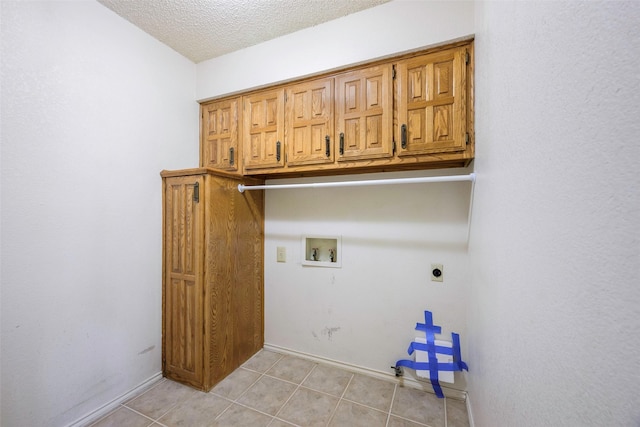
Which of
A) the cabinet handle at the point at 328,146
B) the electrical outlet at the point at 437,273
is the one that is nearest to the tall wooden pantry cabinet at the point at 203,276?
the cabinet handle at the point at 328,146

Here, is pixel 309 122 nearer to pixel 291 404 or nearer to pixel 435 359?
pixel 435 359

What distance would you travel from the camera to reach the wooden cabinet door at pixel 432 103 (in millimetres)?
1345

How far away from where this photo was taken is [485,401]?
102 centimetres

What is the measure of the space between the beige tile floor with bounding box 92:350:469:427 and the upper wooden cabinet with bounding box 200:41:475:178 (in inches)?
61.5

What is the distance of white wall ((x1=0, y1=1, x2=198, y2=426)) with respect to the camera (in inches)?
46.5

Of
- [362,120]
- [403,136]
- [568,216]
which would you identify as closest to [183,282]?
[362,120]

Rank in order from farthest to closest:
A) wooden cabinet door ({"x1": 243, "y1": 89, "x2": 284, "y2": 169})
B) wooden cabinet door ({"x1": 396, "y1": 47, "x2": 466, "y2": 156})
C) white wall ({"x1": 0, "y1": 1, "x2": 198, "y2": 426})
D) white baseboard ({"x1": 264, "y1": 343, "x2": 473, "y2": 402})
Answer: wooden cabinet door ({"x1": 243, "y1": 89, "x2": 284, "y2": 169}) → white baseboard ({"x1": 264, "y1": 343, "x2": 473, "y2": 402}) → wooden cabinet door ({"x1": 396, "y1": 47, "x2": 466, "y2": 156}) → white wall ({"x1": 0, "y1": 1, "x2": 198, "y2": 426})

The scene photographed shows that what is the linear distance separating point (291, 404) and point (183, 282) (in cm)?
112

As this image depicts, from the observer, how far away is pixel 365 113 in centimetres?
154

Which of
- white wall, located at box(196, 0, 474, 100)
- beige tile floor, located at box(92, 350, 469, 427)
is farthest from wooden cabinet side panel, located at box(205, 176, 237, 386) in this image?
white wall, located at box(196, 0, 474, 100)

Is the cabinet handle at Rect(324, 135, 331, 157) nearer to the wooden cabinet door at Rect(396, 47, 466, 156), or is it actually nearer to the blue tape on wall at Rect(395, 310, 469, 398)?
the wooden cabinet door at Rect(396, 47, 466, 156)

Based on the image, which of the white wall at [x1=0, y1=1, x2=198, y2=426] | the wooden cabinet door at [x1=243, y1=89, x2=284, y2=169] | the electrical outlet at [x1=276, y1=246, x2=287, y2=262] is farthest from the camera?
the electrical outlet at [x1=276, y1=246, x2=287, y2=262]

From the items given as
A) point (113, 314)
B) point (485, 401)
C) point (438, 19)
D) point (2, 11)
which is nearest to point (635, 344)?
point (485, 401)

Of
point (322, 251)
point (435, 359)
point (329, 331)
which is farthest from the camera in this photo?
point (322, 251)
